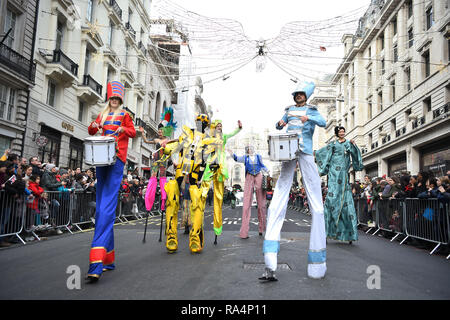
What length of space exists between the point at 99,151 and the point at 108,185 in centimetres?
47

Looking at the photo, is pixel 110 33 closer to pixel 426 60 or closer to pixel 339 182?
pixel 426 60

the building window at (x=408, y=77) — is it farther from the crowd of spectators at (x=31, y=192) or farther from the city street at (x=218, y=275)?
the crowd of spectators at (x=31, y=192)

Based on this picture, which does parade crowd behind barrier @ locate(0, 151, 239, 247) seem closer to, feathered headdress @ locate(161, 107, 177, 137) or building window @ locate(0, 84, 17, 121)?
feathered headdress @ locate(161, 107, 177, 137)

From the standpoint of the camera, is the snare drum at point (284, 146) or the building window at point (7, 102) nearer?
the snare drum at point (284, 146)

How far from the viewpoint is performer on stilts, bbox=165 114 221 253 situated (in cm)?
554

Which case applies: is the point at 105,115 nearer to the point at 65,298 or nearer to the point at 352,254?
the point at 65,298

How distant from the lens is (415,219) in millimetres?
8023

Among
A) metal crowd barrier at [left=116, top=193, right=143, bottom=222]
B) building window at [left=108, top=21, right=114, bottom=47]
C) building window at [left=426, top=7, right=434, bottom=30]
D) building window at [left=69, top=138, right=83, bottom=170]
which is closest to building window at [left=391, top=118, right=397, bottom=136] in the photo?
building window at [left=426, top=7, right=434, bottom=30]

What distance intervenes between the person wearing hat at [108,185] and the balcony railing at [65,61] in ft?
55.2

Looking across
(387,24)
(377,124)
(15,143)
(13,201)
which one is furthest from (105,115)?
(377,124)

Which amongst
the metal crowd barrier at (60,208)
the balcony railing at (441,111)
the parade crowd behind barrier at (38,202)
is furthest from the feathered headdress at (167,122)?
the balcony railing at (441,111)

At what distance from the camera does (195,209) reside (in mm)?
5637

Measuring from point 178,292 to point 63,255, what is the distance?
10.4ft

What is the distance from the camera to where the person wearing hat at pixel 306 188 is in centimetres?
377
